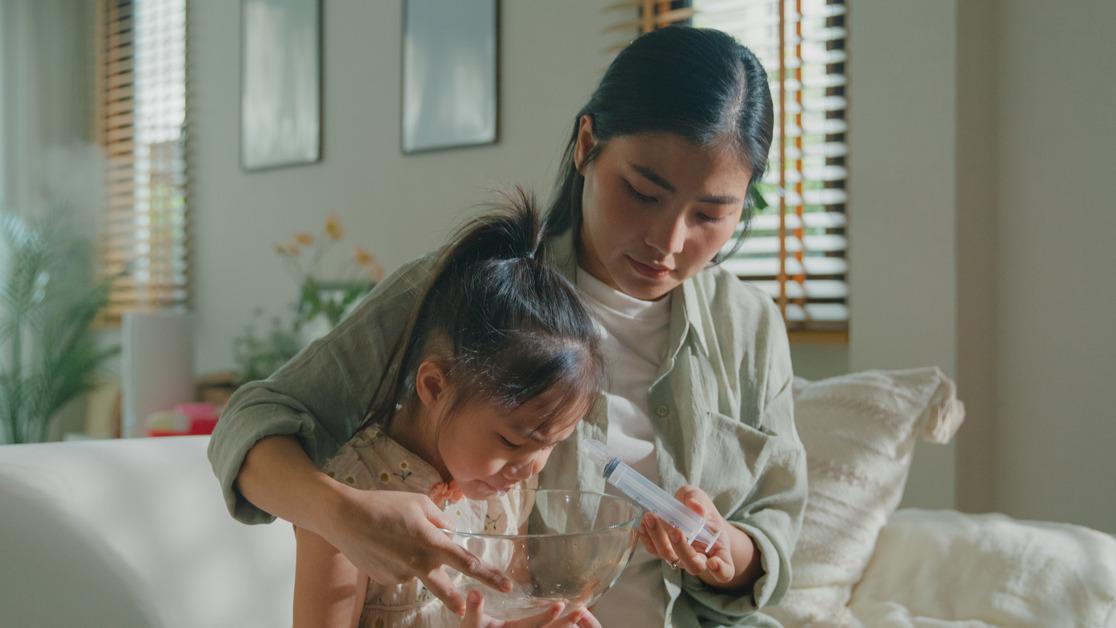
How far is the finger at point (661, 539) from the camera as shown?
95cm

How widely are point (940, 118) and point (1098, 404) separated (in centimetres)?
61

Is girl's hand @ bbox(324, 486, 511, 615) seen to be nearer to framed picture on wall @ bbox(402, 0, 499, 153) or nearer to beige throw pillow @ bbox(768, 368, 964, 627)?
beige throw pillow @ bbox(768, 368, 964, 627)

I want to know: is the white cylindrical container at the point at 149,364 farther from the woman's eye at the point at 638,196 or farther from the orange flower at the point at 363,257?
the woman's eye at the point at 638,196

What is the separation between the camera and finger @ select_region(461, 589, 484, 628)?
0.80 m

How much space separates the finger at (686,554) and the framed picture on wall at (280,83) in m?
2.90

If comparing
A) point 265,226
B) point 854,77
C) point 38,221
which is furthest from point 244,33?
point 854,77

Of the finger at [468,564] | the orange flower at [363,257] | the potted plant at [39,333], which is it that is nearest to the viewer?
the finger at [468,564]

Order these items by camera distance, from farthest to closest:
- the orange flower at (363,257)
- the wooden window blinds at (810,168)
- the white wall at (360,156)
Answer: the orange flower at (363,257) < the white wall at (360,156) < the wooden window blinds at (810,168)

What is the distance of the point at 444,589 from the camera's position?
2.51ft

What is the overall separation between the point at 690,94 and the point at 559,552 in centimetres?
50

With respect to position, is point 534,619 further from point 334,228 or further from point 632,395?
point 334,228

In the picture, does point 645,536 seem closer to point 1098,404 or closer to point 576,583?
point 576,583

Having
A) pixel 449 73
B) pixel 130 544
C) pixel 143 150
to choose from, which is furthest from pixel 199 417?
pixel 130 544

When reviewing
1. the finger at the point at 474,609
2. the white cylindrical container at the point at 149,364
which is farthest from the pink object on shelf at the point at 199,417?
the finger at the point at 474,609
